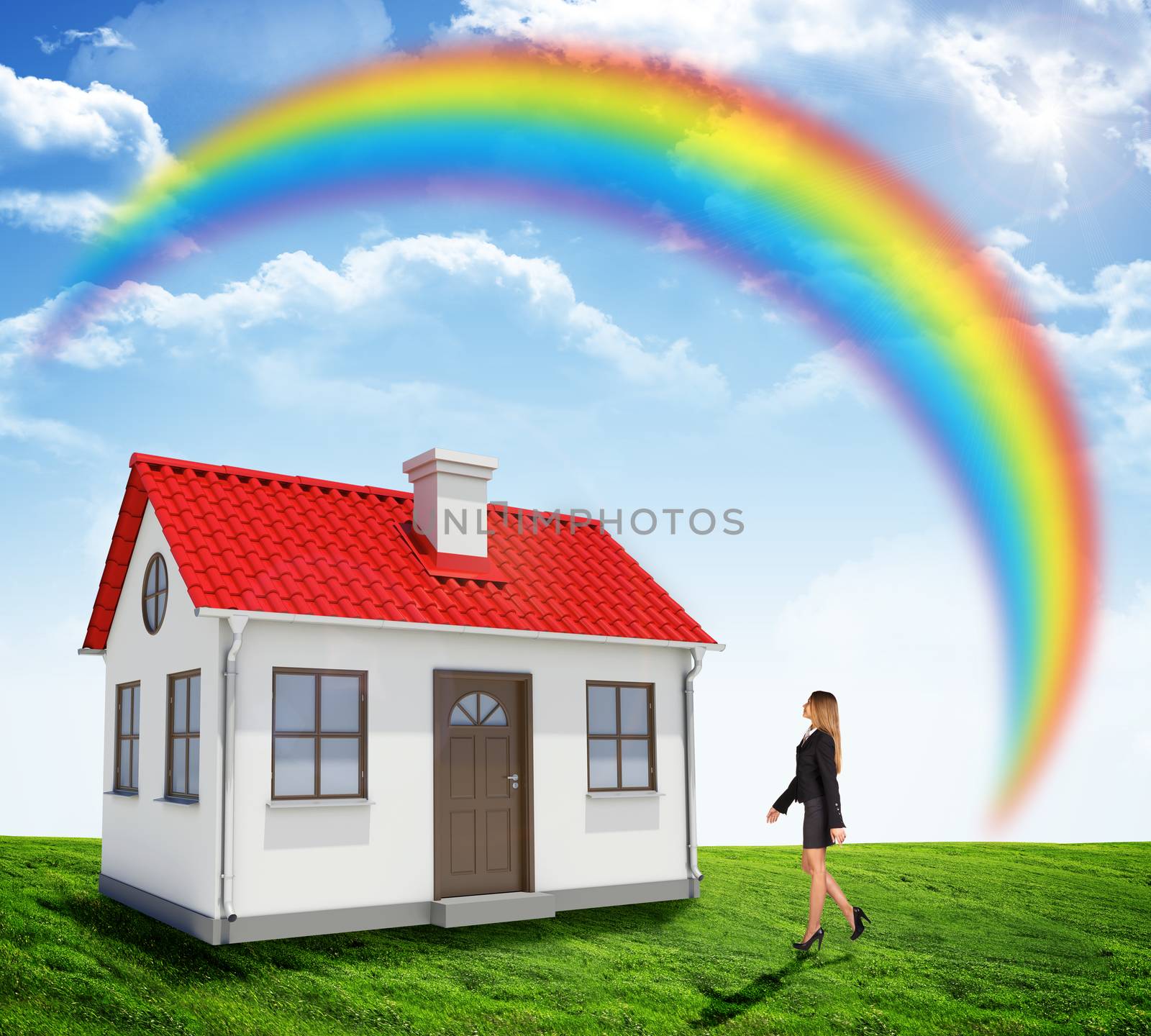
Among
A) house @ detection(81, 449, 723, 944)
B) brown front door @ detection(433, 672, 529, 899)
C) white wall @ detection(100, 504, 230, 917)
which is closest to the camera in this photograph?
white wall @ detection(100, 504, 230, 917)

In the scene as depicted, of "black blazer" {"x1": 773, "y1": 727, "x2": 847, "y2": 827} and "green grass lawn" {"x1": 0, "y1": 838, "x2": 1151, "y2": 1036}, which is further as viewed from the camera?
"black blazer" {"x1": 773, "y1": 727, "x2": 847, "y2": 827}

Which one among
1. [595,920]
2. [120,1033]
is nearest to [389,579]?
[595,920]

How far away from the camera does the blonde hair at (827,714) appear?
9.68 metres

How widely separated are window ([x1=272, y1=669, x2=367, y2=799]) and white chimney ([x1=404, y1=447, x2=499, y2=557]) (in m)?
2.40

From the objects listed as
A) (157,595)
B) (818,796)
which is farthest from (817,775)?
(157,595)

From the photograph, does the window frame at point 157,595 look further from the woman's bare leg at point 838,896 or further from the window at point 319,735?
the woman's bare leg at point 838,896

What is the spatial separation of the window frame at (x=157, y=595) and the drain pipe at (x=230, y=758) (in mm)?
2018

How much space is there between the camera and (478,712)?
11.6 metres

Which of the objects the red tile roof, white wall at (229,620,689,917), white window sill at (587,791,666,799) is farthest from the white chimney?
white window sill at (587,791,666,799)

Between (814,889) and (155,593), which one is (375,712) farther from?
(814,889)

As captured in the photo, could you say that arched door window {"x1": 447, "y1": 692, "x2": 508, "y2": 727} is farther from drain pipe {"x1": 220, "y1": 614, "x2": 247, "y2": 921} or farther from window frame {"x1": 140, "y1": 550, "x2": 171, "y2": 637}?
window frame {"x1": 140, "y1": 550, "x2": 171, "y2": 637}

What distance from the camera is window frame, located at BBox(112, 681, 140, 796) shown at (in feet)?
41.3

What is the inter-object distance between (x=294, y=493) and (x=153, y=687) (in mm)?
2667

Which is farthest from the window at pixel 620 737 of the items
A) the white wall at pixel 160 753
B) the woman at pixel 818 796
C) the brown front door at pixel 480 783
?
the white wall at pixel 160 753
